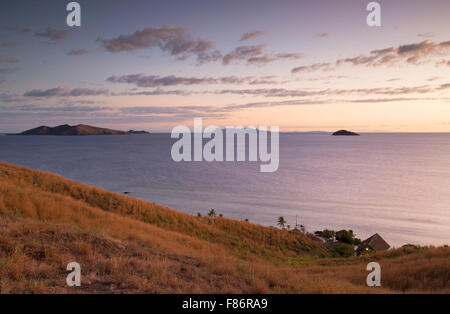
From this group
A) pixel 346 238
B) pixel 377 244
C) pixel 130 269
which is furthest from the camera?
pixel 346 238

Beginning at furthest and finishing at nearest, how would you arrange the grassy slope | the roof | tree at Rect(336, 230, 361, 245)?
tree at Rect(336, 230, 361, 245)
the roof
the grassy slope

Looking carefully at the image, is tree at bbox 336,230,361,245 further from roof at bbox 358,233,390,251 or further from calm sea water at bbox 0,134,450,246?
calm sea water at bbox 0,134,450,246

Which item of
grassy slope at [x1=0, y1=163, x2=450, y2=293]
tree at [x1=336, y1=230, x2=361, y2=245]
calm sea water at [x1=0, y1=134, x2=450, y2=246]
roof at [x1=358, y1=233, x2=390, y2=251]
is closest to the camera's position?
grassy slope at [x1=0, y1=163, x2=450, y2=293]

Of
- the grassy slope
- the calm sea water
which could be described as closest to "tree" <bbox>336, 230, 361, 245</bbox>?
the calm sea water

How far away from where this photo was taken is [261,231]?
33312 mm

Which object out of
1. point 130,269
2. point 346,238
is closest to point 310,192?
point 346,238

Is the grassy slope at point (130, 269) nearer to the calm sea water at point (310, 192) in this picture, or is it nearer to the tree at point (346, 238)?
the tree at point (346, 238)

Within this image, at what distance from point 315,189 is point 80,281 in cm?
8833

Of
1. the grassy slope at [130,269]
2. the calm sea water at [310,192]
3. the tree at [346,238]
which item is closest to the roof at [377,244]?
the tree at [346,238]

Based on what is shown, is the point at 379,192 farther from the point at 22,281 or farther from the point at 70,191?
the point at 22,281

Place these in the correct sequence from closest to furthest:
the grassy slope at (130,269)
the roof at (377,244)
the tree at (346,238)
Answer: the grassy slope at (130,269) → the roof at (377,244) → the tree at (346,238)

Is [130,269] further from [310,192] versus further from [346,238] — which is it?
[310,192]
